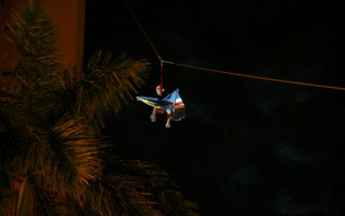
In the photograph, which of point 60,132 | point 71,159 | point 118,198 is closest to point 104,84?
point 60,132

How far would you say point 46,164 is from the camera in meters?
3.21

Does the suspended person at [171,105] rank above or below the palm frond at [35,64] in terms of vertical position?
below

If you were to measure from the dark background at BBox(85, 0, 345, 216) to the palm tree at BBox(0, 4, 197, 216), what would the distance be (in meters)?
5.83

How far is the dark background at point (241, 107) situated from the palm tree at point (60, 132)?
583cm

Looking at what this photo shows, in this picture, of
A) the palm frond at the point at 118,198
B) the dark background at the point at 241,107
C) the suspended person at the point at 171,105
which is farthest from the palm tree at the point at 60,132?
the dark background at the point at 241,107

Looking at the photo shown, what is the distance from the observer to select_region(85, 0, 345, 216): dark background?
31.1 ft

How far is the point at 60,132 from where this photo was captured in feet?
10.9

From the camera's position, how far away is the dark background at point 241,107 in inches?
374

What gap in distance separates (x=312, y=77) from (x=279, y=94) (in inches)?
31.1

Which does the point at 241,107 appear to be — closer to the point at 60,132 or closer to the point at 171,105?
the point at 171,105

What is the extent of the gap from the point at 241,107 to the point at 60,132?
23.5ft

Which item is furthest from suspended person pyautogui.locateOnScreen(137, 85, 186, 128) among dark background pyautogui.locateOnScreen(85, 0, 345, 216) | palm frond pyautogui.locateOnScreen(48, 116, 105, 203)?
palm frond pyautogui.locateOnScreen(48, 116, 105, 203)

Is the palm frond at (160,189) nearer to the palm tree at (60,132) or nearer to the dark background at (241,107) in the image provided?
the palm tree at (60,132)

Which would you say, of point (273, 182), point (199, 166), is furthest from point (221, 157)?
point (273, 182)
